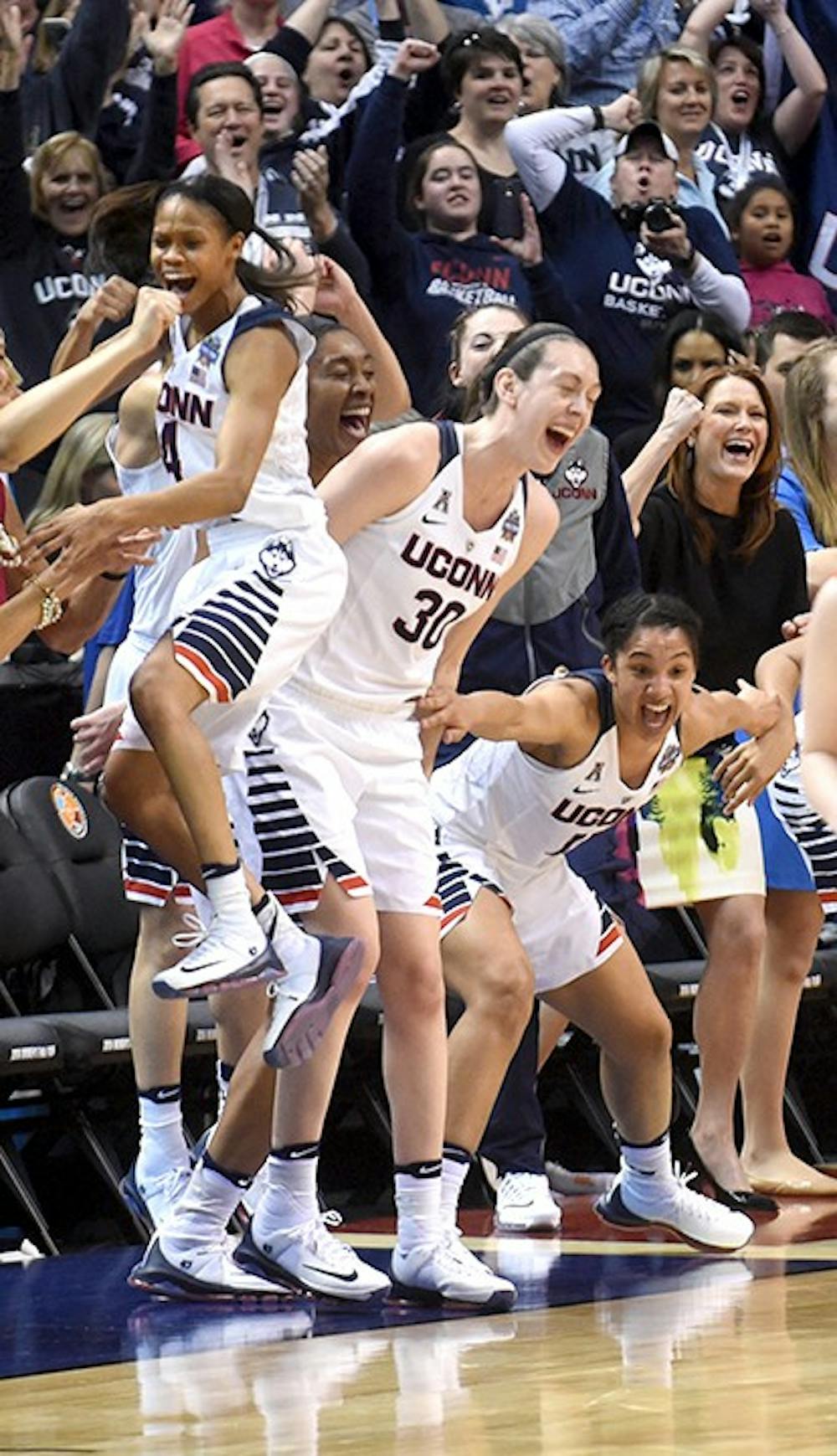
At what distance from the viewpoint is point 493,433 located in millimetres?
5215

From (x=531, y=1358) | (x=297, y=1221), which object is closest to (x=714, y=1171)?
(x=297, y=1221)

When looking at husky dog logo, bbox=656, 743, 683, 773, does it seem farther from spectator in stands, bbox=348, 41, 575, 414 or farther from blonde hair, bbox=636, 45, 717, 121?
blonde hair, bbox=636, 45, 717, 121

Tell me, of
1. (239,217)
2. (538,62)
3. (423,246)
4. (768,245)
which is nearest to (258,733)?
(239,217)

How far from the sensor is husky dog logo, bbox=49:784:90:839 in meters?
6.71

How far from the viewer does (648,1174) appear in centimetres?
579

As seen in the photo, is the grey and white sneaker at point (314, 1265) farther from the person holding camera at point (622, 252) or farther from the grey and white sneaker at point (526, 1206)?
the person holding camera at point (622, 252)

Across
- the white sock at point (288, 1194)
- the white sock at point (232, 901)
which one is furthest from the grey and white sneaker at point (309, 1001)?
the white sock at point (288, 1194)

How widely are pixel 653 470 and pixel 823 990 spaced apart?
1702mm

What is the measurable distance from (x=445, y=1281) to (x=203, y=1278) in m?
0.46

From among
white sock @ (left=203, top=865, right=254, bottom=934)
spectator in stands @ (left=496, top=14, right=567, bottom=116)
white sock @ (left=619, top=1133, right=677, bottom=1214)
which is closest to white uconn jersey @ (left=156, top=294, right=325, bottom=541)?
white sock @ (left=203, top=865, right=254, bottom=934)

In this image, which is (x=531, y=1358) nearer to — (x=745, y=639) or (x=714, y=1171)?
(x=714, y=1171)

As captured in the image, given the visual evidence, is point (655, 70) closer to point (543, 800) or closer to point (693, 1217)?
point (543, 800)

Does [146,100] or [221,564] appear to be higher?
[221,564]

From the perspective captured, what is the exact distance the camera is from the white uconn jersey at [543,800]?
575 centimetres
